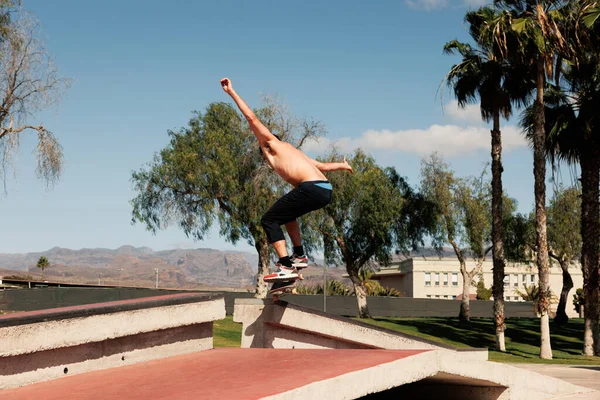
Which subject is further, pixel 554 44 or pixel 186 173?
pixel 186 173

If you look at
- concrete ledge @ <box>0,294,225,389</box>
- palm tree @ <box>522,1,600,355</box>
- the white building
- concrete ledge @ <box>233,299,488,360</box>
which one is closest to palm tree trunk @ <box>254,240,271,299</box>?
palm tree @ <box>522,1,600,355</box>

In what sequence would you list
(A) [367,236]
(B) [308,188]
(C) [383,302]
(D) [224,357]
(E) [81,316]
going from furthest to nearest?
(C) [383,302]
(A) [367,236]
(B) [308,188]
(D) [224,357]
(E) [81,316]

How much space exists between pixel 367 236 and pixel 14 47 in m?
24.3

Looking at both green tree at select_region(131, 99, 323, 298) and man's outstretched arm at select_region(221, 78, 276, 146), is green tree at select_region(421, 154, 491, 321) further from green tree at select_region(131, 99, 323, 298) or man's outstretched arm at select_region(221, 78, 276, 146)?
man's outstretched arm at select_region(221, 78, 276, 146)

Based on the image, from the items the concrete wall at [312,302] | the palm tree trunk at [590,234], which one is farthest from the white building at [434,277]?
the palm tree trunk at [590,234]

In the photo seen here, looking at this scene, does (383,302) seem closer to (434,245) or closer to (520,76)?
(434,245)

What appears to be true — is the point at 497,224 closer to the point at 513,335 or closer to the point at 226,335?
the point at 513,335

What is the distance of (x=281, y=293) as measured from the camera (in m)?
7.88

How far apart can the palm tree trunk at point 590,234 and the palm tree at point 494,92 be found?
2.95 metres

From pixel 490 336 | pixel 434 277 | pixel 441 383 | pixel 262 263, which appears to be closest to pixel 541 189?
pixel 490 336

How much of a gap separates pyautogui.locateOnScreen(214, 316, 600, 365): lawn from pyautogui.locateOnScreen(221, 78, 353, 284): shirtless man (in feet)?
51.7

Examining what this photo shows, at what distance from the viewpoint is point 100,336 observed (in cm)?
638

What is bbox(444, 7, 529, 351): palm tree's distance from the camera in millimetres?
26266

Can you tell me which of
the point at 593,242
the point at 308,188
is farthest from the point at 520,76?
the point at 308,188
